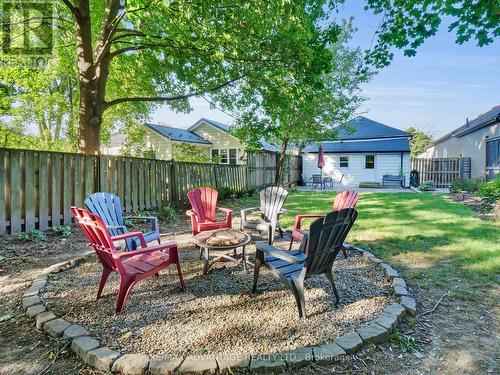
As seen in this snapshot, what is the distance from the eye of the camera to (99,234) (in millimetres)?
2621

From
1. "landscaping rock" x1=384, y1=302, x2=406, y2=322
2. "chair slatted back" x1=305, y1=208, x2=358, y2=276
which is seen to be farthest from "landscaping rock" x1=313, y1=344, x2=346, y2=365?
"landscaping rock" x1=384, y1=302, x2=406, y2=322

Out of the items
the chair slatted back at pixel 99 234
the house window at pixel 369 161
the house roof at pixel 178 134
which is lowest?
the chair slatted back at pixel 99 234

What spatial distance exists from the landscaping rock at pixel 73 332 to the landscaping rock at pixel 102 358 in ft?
0.96

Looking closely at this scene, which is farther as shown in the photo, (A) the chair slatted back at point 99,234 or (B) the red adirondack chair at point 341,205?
(B) the red adirondack chair at point 341,205

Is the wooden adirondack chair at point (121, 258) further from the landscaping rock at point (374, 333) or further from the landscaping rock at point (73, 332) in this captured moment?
the landscaping rock at point (374, 333)

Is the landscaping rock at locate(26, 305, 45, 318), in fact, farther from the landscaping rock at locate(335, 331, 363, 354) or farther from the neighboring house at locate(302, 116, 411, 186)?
the neighboring house at locate(302, 116, 411, 186)

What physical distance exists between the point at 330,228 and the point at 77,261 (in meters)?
3.53

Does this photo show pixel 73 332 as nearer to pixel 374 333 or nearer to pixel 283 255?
pixel 283 255

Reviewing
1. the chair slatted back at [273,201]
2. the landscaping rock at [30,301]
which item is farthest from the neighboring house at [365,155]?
the landscaping rock at [30,301]

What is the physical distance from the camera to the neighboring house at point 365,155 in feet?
58.2

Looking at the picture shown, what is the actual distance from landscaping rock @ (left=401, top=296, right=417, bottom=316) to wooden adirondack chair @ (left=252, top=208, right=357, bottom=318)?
0.64m

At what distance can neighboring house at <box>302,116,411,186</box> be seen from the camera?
58.2 feet

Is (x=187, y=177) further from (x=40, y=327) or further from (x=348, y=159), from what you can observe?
(x=348, y=159)

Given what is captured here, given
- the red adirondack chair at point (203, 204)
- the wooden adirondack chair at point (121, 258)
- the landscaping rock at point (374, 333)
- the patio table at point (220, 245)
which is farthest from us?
the red adirondack chair at point (203, 204)
